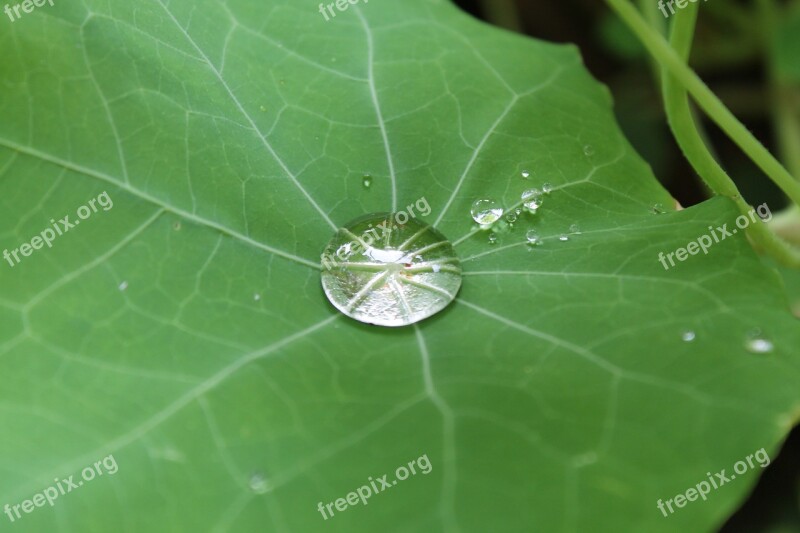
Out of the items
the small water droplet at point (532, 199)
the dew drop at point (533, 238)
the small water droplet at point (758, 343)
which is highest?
the small water droplet at point (532, 199)

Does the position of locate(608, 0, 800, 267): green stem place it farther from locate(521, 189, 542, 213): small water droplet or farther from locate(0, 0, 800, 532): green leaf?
locate(521, 189, 542, 213): small water droplet

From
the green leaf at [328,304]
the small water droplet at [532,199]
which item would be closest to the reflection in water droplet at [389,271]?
the green leaf at [328,304]

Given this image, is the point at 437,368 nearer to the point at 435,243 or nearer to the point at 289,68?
the point at 435,243

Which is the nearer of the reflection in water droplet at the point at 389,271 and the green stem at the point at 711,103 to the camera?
the reflection in water droplet at the point at 389,271

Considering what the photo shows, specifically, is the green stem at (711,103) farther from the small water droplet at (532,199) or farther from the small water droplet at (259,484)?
the small water droplet at (259,484)

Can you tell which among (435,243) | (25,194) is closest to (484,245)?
(435,243)

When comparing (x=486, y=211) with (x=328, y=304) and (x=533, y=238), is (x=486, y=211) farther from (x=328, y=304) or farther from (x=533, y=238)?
(x=328, y=304)
